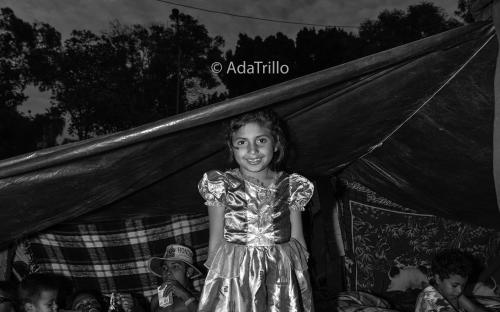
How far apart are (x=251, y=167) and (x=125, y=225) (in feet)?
6.59

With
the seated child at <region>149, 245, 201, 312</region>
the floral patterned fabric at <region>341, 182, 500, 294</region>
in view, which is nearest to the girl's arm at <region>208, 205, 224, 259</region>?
the seated child at <region>149, 245, 201, 312</region>

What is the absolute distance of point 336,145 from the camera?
140 inches

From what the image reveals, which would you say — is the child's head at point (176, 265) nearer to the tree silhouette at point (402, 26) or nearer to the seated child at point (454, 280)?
the seated child at point (454, 280)

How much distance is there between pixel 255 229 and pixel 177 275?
157cm

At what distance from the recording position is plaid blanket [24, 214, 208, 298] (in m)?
3.92

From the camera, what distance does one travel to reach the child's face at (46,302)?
2.88 metres

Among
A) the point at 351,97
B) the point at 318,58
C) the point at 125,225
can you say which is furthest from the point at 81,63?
the point at 351,97

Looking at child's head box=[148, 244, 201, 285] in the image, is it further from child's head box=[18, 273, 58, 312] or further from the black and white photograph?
child's head box=[18, 273, 58, 312]

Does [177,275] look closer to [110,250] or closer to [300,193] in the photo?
[110,250]

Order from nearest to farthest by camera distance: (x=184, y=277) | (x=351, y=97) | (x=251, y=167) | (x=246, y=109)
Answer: (x=246, y=109) → (x=251, y=167) → (x=351, y=97) → (x=184, y=277)

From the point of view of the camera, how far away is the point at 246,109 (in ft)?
7.00

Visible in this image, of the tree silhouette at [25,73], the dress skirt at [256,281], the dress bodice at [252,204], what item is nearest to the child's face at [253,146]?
the dress bodice at [252,204]

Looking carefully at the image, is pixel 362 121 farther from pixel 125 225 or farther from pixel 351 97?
pixel 125 225

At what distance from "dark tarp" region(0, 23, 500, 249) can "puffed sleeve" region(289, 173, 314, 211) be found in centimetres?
43
